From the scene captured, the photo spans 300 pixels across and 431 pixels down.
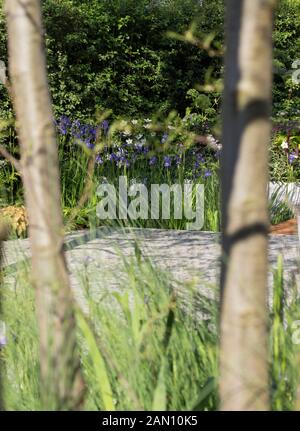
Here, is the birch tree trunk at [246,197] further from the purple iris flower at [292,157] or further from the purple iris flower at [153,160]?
the purple iris flower at [292,157]

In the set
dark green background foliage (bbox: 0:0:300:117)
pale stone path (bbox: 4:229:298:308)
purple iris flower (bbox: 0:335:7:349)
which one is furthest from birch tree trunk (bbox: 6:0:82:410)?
dark green background foliage (bbox: 0:0:300:117)

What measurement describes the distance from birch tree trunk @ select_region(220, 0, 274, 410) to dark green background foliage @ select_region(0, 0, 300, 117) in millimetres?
8765

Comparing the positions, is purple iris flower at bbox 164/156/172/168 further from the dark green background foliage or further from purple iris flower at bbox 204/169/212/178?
the dark green background foliage

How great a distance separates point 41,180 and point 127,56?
9851mm

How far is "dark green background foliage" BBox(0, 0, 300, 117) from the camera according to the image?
10.6 metres

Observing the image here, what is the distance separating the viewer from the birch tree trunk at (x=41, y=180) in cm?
186

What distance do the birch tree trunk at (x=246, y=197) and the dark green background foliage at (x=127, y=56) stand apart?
8.77m

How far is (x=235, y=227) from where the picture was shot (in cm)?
159

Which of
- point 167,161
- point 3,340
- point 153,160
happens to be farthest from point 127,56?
point 3,340

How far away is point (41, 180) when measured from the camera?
74.8 inches

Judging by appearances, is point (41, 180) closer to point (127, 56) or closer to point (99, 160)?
point (99, 160)

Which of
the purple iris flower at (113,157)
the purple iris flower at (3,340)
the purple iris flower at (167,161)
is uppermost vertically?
the purple iris flower at (113,157)

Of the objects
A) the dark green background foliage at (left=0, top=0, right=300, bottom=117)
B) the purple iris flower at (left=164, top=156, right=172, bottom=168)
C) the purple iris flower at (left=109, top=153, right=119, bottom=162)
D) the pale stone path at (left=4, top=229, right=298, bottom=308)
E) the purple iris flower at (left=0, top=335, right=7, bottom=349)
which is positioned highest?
the dark green background foliage at (left=0, top=0, right=300, bottom=117)

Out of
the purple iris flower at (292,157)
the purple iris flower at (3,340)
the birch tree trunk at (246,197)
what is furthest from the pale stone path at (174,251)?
the birch tree trunk at (246,197)
